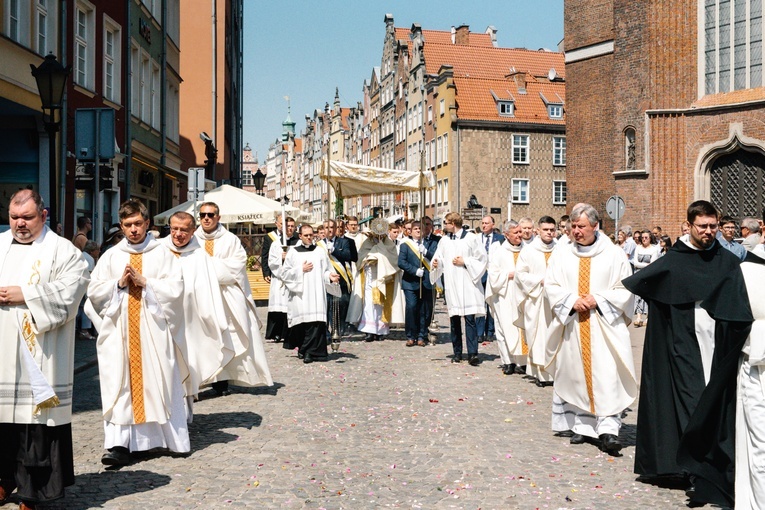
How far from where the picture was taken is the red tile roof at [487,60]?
64625 millimetres

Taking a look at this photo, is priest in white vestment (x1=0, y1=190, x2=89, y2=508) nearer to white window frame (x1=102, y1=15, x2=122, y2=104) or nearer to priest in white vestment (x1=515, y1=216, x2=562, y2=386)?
priest in white vestment (x1=515, y1=216, x2=562, y2=386)

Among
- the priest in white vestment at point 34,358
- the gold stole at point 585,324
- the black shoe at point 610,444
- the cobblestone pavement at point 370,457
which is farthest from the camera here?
the gold stole at point 585,324

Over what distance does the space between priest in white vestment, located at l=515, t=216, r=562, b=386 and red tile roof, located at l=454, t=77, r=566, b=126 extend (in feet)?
153

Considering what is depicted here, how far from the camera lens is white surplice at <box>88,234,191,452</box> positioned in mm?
7305

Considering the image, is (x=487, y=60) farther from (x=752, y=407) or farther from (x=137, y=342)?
(x=752, y=407)

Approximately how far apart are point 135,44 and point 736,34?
1903 centimetres

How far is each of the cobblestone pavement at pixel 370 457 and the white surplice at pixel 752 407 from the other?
2.53 feet

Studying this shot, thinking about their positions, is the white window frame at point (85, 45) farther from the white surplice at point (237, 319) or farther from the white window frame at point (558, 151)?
the white window frame at point (558, 151)

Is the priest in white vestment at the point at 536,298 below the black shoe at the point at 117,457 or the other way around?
the other way around

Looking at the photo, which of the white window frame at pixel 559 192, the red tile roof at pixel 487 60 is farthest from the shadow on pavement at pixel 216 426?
the red tile roof at pixel 487 60

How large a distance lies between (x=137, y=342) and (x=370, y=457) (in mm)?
2043

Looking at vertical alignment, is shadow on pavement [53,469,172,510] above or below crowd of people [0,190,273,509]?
below

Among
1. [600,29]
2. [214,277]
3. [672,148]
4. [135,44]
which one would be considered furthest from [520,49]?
[214,277]

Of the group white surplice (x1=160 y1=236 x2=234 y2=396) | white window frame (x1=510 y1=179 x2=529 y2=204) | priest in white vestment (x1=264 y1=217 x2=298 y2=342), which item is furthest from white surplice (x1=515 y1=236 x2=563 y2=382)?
white window frame (x1=510 y1=179 x2=529 y2=204)
